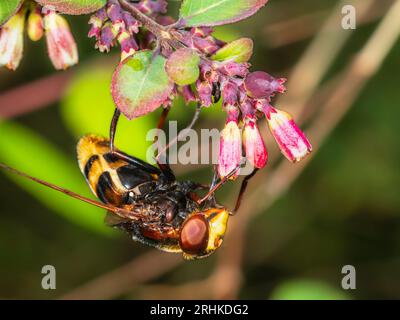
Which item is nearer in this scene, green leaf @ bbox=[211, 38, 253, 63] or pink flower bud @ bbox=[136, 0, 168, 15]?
green leaf @ bbox=[211, 38, 253, 63]

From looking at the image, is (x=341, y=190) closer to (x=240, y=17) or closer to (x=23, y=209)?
(x=23, y=209)

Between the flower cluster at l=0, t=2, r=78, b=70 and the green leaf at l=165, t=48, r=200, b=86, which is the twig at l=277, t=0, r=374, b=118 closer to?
the flower cluster at l=0, t=2, r=78, b=70

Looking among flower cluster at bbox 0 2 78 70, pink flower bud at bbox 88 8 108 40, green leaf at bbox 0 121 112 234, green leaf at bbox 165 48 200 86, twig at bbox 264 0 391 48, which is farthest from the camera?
twig at bbox 264 0 391 48

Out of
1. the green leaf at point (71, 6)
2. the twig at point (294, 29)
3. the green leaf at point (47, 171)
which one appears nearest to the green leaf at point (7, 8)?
the green leaf at point (71, 6)

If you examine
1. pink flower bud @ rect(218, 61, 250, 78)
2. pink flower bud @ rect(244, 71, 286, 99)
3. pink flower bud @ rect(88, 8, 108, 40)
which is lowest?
pink flower bud @ rect(244, 71, 286, 99)

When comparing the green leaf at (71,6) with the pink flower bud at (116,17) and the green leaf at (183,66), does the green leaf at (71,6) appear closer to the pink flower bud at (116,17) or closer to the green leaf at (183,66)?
the pink flower bud at (116,17)

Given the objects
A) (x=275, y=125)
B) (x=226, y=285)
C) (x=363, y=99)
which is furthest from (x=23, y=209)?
(x=275, y=125)

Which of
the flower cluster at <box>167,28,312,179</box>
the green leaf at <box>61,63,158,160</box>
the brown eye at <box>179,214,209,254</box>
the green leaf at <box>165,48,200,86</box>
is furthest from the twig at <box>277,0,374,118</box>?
the green leaf at <box>165,48,200,86</box>
